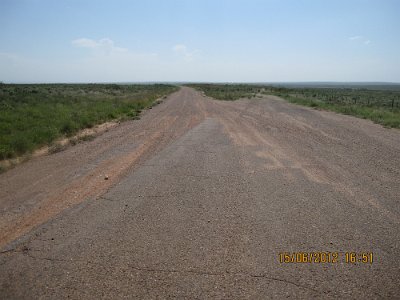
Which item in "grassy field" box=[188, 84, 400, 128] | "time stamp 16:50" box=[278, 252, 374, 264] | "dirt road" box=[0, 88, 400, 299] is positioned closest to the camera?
"dirt road" box=[0, 88, 400, 299]

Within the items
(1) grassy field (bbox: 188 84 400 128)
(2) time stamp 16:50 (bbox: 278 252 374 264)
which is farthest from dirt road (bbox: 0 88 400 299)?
(1) grassy field (bbox: 188 84 400 128)

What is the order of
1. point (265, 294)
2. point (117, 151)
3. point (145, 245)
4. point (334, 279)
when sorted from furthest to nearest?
point (117, 151)
point (145, 245)
point (334, 279)
point (265, 294)

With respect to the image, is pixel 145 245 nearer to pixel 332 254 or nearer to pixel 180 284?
pixel 180 284

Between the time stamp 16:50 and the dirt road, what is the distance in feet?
0.16

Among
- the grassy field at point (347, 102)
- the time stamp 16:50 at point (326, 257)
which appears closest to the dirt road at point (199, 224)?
the time stamp 16:50 at point (326, 257)

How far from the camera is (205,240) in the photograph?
174 inches

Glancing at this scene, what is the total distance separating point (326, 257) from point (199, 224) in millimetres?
1825

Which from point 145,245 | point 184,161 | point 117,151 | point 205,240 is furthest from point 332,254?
point 117,151

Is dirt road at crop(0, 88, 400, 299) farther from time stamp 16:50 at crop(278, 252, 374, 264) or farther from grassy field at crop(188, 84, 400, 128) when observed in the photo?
grassy field at crop(188, 84, 400, 128)

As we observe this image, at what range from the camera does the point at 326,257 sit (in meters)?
4.01

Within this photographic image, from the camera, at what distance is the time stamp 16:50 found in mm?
3928

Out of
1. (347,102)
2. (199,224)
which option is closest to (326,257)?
(199,224)

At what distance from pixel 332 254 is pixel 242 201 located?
6.49 feet

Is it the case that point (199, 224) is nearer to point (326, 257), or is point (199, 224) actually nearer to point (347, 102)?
point (326, 257)
